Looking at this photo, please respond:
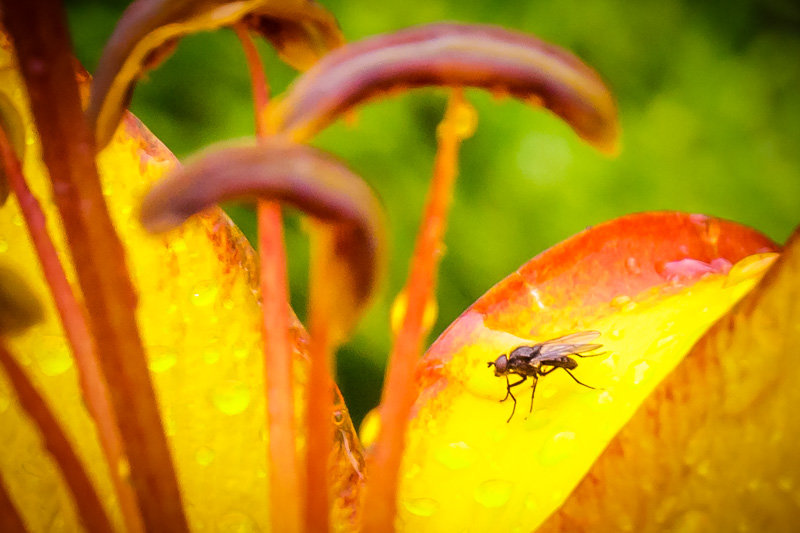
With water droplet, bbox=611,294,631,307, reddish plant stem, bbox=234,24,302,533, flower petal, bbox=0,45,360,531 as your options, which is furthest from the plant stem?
water droplet, bbox=611,294,631,307

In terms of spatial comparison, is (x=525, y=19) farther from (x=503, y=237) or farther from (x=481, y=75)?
(x=481, y=75)

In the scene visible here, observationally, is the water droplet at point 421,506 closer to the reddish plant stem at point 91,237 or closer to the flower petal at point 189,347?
the flower petal at point 189,347

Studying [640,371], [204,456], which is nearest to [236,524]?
[204,456]

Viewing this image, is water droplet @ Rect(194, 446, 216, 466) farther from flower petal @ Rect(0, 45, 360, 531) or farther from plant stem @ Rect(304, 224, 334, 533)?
plant stem @ Rect(304, 224, 334, 533)

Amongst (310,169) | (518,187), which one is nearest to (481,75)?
(310,169)

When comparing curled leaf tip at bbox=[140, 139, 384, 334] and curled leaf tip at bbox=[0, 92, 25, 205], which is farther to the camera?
curled leaf tip at bbox=[0, 92, 25, 205]

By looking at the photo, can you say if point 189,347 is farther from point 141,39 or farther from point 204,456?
point 141,39

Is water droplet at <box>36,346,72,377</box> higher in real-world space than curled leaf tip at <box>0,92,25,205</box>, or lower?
lower
